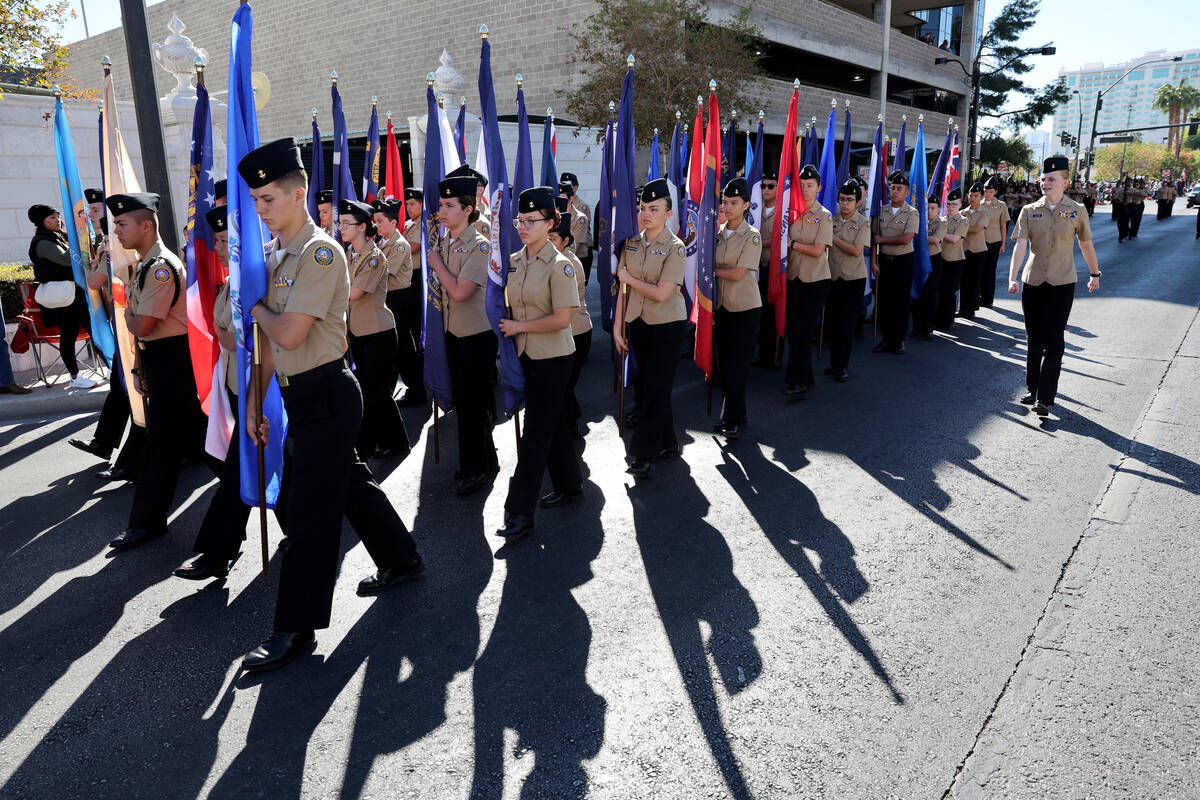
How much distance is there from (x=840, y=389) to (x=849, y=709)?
17.8 ft

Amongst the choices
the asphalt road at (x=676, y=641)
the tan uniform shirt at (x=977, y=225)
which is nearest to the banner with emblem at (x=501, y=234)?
the asphalt road at (x=676, y=641)

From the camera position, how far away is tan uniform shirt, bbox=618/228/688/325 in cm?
569

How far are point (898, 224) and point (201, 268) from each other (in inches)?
309

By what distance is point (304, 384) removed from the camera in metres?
3.46

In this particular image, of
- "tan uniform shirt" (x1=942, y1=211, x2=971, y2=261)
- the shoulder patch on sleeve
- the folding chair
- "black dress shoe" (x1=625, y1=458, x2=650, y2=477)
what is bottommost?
"black dress shoe" (x1=625, y1=458, x2=650, y2=477)

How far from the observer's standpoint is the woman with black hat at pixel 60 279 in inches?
316

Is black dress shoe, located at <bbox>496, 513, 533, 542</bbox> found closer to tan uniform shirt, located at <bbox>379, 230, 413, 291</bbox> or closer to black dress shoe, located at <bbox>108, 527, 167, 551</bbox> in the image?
black dress shoe, located at <bbox>108, 527, 167, 551</bbox>

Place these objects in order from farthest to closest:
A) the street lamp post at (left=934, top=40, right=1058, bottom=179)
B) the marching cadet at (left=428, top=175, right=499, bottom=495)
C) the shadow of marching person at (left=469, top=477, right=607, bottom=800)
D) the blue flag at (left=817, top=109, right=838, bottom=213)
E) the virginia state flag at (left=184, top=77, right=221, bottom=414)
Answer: the street lamp post at (left=934, top=40, right=1058, bottom=179) < the blue flag at (left=817, top=109, right=838, bottom=213) < the marching cadet at (left=428, top=175, right=499, bottom=495) < the virginia state flag at (left=184, top=77, right=221, bottom=414) < the shadow of marching person at (left=469, top=477, right=607, bottom=800)

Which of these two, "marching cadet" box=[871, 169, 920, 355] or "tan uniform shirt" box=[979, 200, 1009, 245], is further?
"tan uniform shirt" box=[979, 200, 1009, 245]

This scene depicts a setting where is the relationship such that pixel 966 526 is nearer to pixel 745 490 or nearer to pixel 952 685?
pixel 745 490

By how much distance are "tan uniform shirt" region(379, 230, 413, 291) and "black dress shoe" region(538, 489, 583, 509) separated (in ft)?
9.02

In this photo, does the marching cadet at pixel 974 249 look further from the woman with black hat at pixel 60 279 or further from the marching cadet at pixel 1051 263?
the woman with black hat at pixel 60 279

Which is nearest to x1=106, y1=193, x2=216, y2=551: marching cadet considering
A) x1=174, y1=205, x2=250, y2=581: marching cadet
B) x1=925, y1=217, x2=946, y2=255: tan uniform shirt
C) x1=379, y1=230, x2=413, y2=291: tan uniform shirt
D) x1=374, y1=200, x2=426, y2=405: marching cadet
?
x1=174, y1=205, x2=250, y2=581: marching cadet

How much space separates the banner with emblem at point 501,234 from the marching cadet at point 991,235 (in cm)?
839
